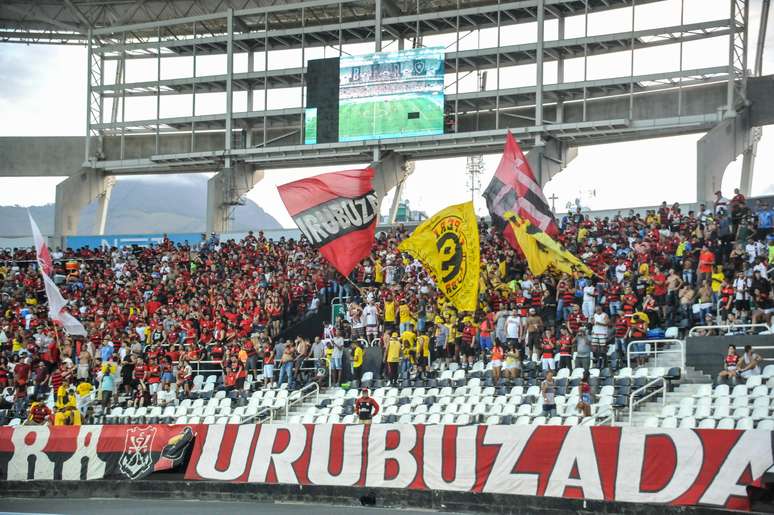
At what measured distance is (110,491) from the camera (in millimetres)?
24203

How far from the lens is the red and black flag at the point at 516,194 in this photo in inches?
1097

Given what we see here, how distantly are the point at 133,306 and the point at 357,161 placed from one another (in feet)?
39.0

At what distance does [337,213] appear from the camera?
28641 millimetres

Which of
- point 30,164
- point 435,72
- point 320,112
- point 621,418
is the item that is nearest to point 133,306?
point 320,112

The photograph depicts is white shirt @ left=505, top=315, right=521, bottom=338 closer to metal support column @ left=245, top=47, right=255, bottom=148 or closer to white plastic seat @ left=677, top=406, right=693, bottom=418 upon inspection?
white plastic seat @ left=677, top=406, right=693, bottom=418

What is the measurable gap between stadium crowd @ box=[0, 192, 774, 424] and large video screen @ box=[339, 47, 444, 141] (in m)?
4.73

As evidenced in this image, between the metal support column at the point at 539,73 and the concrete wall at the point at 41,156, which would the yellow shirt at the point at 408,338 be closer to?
the metal support column at the point at 539,73

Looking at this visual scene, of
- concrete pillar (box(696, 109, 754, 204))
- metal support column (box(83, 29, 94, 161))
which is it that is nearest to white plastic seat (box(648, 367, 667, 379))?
concrete pillar (box(696, 109, 754, 204))

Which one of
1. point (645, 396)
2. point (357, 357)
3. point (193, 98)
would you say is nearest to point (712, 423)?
point (645, 396)

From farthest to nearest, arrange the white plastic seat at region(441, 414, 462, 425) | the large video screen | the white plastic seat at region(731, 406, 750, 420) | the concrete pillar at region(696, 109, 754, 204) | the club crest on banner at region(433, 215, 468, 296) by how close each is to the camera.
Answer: the large video screen
the concrete pillar at region(696, 109, 754, 204)
the club crest on banner at region(433, 215, 468, 296)
the white plastic seat at region(441, 414, 462, 425)
the white plastic seat at region(731, 406, 750, 420)

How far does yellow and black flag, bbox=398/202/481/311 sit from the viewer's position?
25422 millimetres

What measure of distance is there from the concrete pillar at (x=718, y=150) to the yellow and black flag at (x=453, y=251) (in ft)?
47.5

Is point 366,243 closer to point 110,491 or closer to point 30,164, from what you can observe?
point 110,491

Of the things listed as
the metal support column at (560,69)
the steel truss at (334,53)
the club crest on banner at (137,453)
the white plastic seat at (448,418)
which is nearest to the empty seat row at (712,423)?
the white plastic seat at (448,418)
